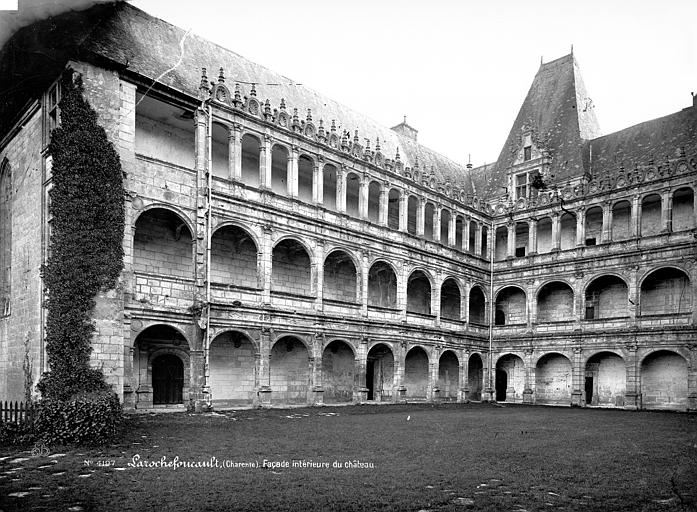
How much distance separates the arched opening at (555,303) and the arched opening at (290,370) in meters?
15.1

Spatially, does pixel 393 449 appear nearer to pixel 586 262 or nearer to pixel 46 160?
pixel 46 160

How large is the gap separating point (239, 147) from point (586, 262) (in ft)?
66.2

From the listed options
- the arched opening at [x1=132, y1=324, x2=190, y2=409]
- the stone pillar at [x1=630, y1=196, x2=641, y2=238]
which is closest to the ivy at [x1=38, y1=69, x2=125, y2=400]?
the arched opening at [x1=132, y1=324, x2=190, y2=409]

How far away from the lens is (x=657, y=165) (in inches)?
1240

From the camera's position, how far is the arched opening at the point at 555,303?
33688 mm

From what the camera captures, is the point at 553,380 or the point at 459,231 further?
the point at 459,231

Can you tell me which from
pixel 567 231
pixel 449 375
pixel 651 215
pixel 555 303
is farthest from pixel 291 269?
pixel 651 215

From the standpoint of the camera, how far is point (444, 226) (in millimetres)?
35281

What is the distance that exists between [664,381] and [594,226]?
359 inches

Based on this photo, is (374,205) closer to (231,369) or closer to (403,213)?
(403,213)

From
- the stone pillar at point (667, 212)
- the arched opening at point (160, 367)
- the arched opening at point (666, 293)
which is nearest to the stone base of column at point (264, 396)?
the arched opening at point (160, 367)

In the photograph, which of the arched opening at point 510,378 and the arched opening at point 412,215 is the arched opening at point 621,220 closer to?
the arched opening at point 510,378

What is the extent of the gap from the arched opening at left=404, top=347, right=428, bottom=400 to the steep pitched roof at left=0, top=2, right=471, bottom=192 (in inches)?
442

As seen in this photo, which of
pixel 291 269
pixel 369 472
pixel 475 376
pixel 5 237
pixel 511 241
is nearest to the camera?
pixel 369 472
